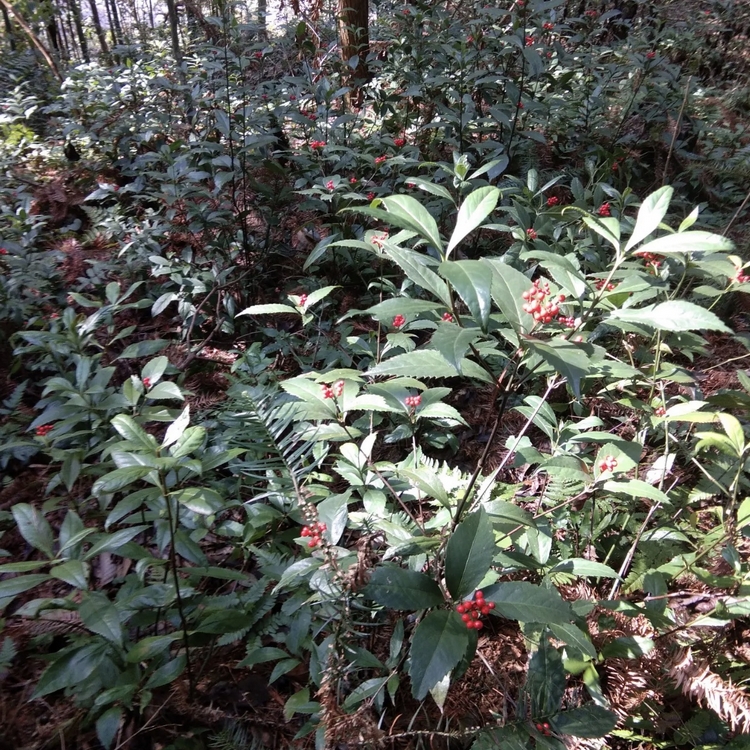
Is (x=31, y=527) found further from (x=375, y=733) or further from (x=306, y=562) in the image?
(x=375, y=733)

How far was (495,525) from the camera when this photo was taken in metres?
1.50

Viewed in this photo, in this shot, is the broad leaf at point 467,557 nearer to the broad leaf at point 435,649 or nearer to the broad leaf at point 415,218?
the broad leaf at point 435,649

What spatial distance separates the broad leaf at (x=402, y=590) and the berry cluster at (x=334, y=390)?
0.68 m

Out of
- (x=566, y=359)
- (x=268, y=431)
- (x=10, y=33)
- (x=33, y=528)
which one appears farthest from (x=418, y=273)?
(x=10, y=33)

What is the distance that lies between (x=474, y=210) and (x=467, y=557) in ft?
2.46

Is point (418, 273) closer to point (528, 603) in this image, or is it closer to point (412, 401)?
point (412, 401)

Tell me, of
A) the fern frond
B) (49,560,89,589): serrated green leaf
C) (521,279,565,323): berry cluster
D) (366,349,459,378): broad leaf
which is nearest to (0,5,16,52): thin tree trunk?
the fern frond

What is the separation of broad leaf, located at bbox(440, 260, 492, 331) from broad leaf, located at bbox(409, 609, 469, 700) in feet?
1.91

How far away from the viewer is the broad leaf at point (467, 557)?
0.99m

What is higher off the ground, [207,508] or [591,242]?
[591,242]

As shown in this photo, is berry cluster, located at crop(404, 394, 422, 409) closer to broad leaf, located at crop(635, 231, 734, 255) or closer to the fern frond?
the fern frond

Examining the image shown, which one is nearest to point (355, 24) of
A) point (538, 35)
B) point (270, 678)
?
point (538, 35)

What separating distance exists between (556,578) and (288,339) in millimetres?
1870

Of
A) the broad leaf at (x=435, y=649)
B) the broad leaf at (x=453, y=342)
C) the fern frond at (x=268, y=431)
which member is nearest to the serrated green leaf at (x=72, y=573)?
the fern frond at (x=268, y=431)
